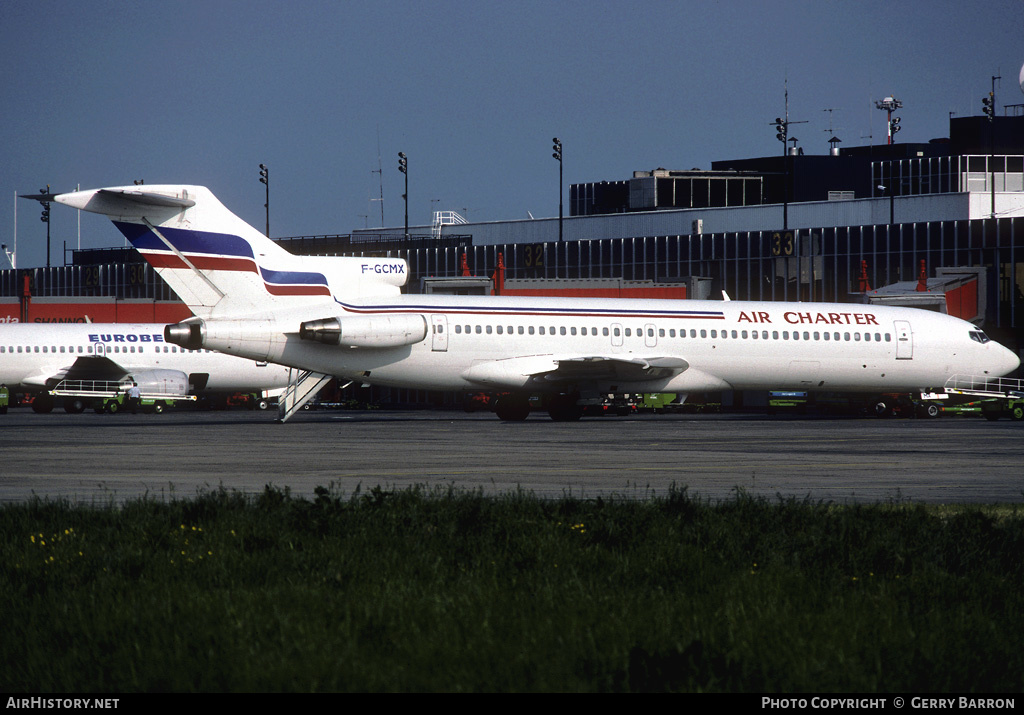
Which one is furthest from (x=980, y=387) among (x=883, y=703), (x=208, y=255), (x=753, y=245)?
(x=753, y=245)

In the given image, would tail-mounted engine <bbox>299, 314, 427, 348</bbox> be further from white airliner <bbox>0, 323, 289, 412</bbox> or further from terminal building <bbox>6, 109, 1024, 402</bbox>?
white airliner <bbox>0, 323, 289, 412</bbox>

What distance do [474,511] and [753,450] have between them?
45.1 feet

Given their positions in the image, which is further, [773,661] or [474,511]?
[474,511]

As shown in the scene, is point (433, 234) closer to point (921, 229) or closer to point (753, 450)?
point (921, 229)

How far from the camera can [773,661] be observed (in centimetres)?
656

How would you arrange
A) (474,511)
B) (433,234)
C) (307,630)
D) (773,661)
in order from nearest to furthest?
1. (773,661)
2. (307,630)
3. (474,511)
4. (433,234)

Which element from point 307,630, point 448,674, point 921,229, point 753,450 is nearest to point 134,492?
point 307,630

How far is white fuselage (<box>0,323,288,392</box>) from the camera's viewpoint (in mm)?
54594

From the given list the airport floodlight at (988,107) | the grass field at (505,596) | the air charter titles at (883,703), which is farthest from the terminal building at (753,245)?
the air charter titles at (883,703)

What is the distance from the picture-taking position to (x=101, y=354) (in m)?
55.4

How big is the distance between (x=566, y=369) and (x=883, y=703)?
3158 cm

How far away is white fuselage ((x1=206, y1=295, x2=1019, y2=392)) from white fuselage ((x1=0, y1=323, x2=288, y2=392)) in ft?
66.2

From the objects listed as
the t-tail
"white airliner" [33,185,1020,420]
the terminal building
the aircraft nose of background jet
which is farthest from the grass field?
the terminal building

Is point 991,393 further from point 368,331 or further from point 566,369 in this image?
point 368,331
